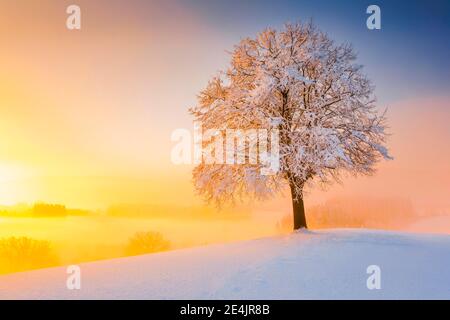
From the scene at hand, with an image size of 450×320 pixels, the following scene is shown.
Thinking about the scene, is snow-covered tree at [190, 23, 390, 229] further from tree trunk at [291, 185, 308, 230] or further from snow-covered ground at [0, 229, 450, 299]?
snow-covered ground at [0, 229, 450, 299]

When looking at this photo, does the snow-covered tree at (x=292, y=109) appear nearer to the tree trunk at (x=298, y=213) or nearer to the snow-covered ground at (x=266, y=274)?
the tree trunk at (x=298, y=213)

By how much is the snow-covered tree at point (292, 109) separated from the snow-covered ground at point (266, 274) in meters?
3.42

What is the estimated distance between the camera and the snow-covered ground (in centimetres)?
1202

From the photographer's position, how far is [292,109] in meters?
21.7

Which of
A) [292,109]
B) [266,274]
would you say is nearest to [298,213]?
[292,109]

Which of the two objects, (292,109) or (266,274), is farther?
(292,109)

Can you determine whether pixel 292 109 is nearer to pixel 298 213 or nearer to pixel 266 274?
pixel 298 213

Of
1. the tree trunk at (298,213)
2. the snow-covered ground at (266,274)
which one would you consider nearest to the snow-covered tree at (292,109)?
the tree trunk at (298,213)

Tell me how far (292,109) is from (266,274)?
1066cm

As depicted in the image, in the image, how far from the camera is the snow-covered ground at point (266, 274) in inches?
473

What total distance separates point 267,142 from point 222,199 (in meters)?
3.89

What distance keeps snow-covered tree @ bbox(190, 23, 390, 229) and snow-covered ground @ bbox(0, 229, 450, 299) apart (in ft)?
11.2

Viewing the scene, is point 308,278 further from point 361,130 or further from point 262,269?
point 361,130
